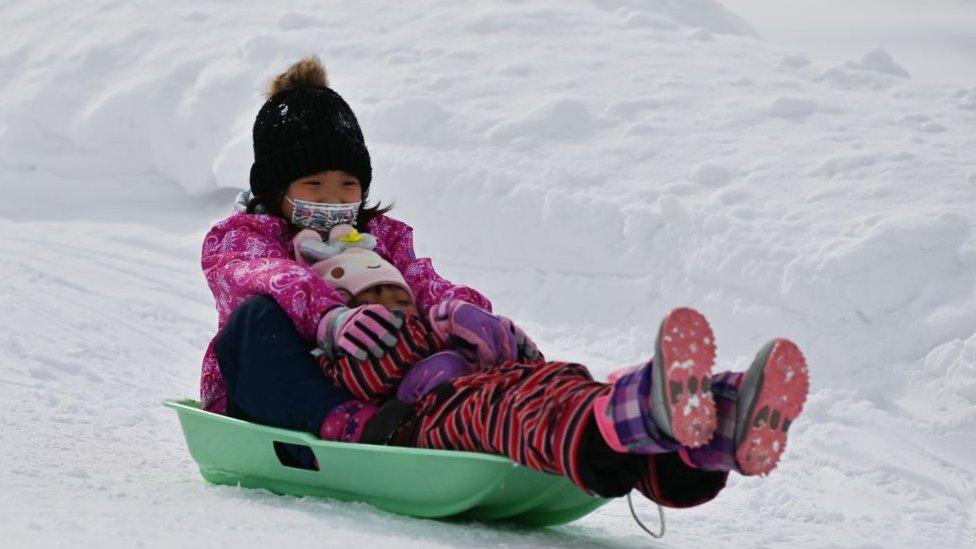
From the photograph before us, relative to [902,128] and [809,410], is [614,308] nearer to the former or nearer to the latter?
[809,410]

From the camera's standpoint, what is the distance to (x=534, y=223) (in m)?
5.36

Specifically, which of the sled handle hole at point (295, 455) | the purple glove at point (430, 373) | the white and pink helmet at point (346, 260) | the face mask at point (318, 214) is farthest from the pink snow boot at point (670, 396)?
the face mask at point (318, 214)

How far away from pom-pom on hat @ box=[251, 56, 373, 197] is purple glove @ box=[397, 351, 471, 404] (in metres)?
0.83

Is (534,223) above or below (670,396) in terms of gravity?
below

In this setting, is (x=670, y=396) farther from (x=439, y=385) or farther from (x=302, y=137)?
(x=302, y=137)

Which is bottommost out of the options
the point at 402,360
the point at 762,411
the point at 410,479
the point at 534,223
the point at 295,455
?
the point at 534,223

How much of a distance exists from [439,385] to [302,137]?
0.97 metres

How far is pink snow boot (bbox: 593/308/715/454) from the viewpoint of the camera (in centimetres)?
180

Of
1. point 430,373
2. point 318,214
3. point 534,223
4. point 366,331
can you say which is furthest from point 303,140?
point 534,223

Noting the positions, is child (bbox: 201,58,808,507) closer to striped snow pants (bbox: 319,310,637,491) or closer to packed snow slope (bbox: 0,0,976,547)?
striped snow pants (bbox: 319,310,637,491)

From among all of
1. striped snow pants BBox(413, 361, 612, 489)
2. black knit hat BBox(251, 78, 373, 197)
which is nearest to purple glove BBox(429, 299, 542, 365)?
striped snow pants BBox(413, 361, 612, 489)

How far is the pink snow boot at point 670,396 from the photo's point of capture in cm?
180

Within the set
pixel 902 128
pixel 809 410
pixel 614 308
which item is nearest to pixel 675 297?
pixel 614 308

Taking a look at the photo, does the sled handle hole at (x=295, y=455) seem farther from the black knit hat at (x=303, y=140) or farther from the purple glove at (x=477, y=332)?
the black knit hat at (x=303, y=140)
